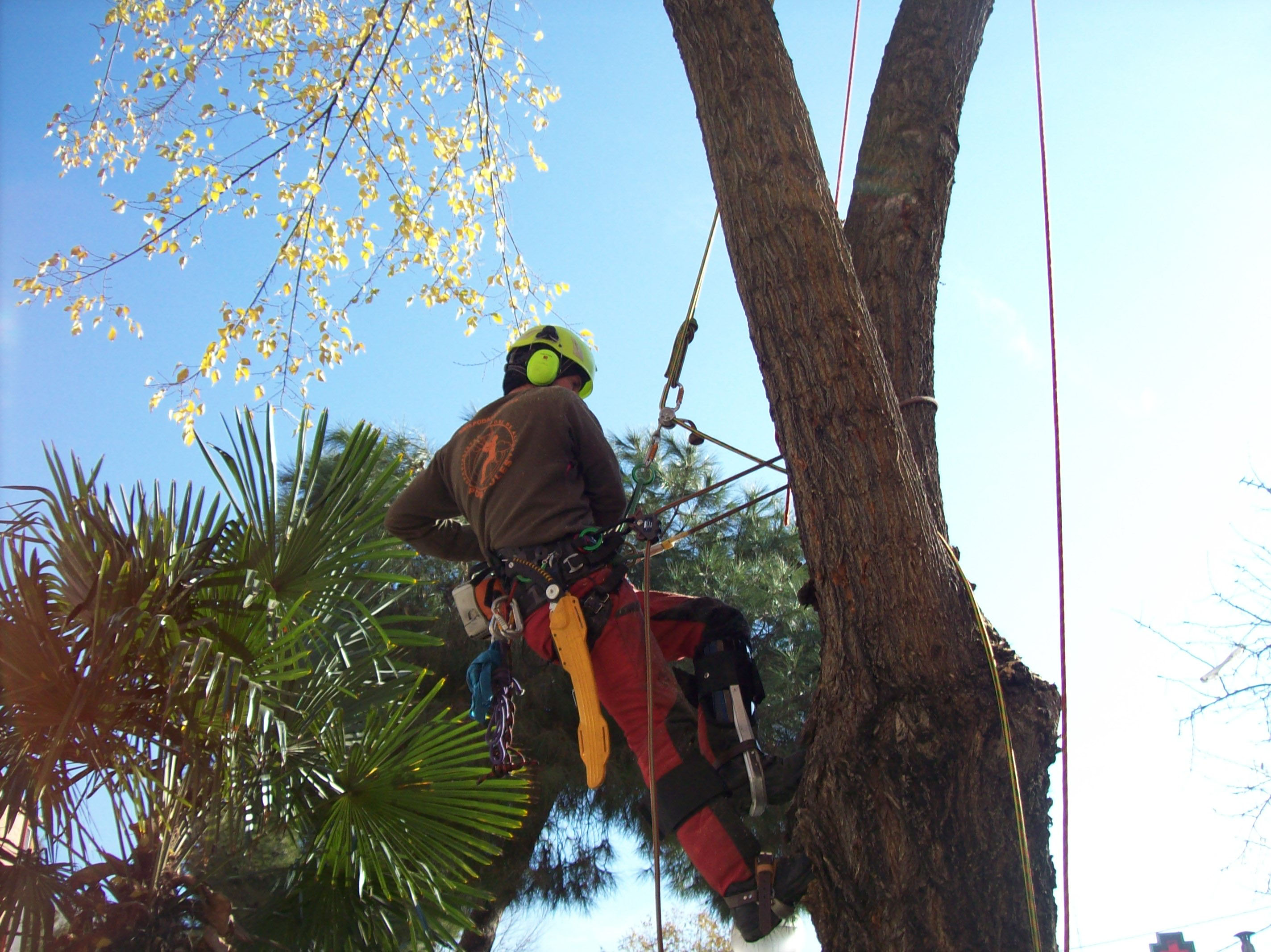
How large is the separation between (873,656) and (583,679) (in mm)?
961

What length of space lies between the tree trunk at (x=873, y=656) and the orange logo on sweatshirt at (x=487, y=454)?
108 centimetres

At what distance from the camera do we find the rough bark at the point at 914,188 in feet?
9.06

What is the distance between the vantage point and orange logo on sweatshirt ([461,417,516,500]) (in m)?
3.23

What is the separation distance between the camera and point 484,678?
3131 mm

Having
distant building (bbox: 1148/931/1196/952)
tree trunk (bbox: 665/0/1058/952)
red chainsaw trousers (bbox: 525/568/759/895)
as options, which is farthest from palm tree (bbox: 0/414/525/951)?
distant building (bbox: 1148/931/1196/952)

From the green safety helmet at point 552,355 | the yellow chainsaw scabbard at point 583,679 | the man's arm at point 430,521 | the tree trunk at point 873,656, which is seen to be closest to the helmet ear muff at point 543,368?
the green safety helmet at point 552,355

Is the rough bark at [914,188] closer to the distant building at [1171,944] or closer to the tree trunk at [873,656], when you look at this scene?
the tree trunk at [873,656]

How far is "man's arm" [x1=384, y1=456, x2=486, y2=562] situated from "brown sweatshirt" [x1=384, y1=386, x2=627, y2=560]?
0.07 meters

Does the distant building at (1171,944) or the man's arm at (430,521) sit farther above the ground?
the man's arm at (430,521)

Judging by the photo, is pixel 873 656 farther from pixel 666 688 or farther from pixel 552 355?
pixel 552 355

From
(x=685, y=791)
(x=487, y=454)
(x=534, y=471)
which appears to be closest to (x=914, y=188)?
(x=534, y=471)

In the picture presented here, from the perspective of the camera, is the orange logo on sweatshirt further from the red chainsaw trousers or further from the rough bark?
the rough bark

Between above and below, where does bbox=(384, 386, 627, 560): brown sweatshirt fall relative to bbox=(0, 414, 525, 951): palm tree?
above

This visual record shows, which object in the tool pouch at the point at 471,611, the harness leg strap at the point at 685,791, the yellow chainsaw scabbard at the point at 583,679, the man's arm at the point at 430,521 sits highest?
the man's arm at the point at 430,521
